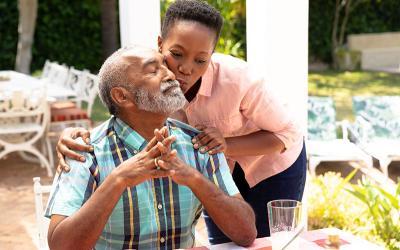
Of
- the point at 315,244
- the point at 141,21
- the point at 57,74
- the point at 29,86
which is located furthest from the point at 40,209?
the point at 57,74

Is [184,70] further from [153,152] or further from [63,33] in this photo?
[63,33]

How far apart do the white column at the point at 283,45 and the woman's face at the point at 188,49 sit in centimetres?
126

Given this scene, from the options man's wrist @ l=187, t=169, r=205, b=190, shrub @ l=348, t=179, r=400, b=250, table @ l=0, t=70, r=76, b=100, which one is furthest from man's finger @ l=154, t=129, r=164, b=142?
table @ l=0, t=70, r=76, b=100

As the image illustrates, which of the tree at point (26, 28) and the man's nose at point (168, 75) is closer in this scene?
the man's nose at point (168, 75)

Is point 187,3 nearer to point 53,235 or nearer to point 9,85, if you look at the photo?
point 53,235

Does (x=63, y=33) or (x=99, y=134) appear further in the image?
(x=63, y=33)

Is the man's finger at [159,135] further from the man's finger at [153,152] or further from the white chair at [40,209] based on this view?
the white chair at [40,209]

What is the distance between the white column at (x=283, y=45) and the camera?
342 centimetres

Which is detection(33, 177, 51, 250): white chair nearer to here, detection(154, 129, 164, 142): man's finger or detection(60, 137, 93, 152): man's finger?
detection(60, 137, 93, 152): man's finger

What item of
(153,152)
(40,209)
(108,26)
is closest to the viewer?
(153,152)

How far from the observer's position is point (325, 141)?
6949mm

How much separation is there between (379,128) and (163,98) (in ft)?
17.2

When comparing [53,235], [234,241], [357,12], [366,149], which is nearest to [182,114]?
[234,241]

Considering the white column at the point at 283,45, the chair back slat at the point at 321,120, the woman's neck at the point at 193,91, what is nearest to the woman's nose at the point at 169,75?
the woman's neck at the point at 193,91
